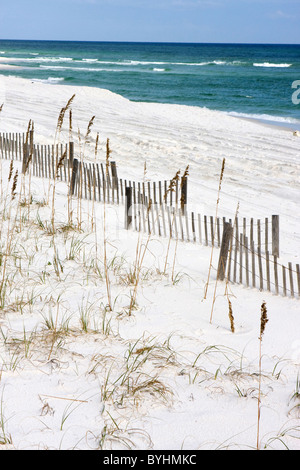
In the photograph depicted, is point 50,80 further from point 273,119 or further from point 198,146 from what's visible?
point 198,146

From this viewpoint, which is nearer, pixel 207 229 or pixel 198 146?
pixel 207 229

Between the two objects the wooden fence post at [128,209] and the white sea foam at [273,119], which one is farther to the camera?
the white sea foam at [273,119]

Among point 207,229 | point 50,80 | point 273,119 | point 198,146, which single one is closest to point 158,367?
point 207,229

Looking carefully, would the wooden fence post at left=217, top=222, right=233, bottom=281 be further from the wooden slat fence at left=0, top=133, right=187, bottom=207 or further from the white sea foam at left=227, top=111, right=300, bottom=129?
the white sea foam at left=227, top=111, right=300, bottom=129

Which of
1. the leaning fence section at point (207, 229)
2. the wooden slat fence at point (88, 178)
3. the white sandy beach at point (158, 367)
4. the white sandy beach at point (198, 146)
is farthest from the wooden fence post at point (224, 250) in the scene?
the white sandy beach at point (198, 146)

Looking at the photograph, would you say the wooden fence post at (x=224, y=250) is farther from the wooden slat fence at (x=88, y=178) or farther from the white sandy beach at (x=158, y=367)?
the wooden slat fence at (x=88, y=178)

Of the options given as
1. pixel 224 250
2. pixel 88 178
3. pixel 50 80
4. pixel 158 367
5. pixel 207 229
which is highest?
pixel 50 80

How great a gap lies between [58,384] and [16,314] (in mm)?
1136

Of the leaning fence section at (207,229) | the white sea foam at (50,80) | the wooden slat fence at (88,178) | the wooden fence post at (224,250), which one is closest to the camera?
the leaning fence section at (207,229)

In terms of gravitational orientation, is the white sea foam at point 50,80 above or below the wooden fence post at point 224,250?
above

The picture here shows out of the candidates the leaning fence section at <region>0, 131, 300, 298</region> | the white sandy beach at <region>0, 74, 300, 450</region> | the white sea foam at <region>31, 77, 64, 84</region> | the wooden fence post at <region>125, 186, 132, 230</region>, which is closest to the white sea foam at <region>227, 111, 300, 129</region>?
the leaning fence section at <region>0, 131, 300, 298</region>

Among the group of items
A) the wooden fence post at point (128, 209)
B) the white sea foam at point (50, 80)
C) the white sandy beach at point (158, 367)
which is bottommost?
the white sandy beach at point (158, 367)
